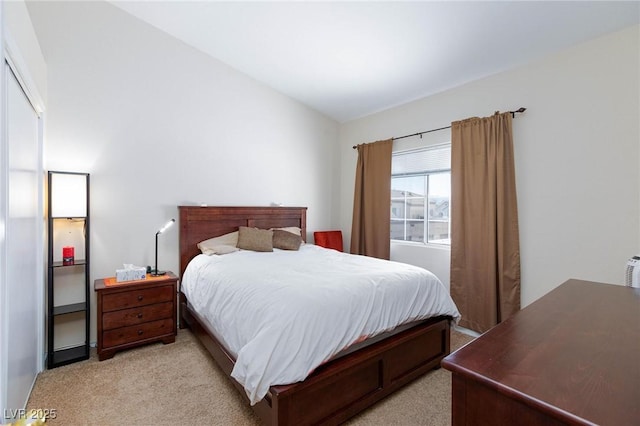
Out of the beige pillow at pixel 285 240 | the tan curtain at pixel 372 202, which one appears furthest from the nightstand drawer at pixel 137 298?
the tan curtain at pixel 372 202

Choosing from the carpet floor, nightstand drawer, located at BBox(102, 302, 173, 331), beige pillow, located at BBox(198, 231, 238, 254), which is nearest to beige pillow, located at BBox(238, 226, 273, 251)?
beige pillow, located at BBox(198, 231, 238, 254)

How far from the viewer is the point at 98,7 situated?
9.27 ft

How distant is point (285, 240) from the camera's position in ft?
11.9

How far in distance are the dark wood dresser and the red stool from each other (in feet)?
10.9

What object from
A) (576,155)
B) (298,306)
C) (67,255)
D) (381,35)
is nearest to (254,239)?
(67,255)

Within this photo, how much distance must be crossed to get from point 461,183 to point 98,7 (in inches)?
159

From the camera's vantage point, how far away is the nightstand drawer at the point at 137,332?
2531 millimetres

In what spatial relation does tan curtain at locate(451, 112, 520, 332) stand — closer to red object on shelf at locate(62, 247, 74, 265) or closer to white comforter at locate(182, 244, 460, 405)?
white comforter at locate(182, 244, 460, 405)

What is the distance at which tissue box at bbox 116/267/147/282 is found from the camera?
8.80 ft

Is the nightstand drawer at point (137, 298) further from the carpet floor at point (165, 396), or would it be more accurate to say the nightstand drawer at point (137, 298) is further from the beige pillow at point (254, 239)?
the beige pillow at point (254, 239)

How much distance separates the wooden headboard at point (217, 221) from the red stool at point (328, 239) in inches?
17.9

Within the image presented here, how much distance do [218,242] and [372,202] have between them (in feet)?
7.01

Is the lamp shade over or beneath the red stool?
over

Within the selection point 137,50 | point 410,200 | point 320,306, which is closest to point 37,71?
point 137,50
